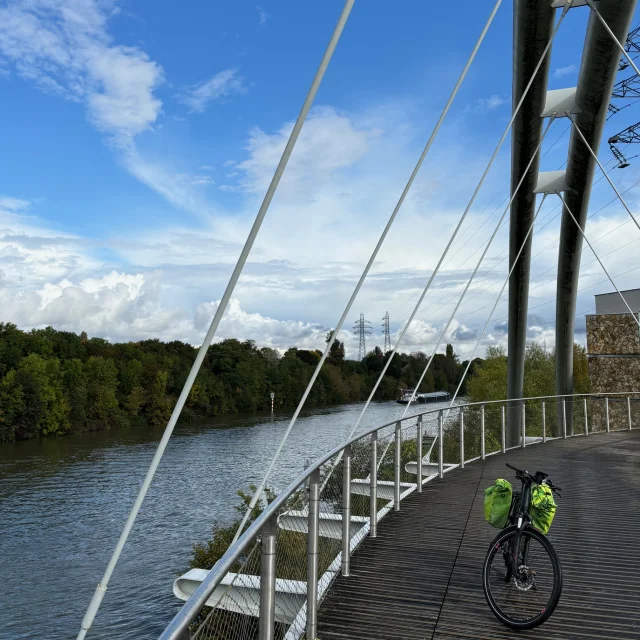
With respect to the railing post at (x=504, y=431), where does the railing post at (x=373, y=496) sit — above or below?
below

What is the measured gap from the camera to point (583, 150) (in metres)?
14.9

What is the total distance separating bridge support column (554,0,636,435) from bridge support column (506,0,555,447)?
721mm

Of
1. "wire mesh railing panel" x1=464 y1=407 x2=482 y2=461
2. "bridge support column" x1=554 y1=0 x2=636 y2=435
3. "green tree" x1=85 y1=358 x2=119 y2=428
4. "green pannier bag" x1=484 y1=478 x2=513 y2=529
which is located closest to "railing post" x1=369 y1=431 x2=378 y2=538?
"green pannier bag" x1=484 y1=478 x2=513 y2=529

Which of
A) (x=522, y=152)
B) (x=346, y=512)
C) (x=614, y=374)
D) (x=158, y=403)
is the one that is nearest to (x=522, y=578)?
(x=346, y=512)

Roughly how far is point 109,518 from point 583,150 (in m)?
17.2

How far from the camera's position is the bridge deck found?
4113mm

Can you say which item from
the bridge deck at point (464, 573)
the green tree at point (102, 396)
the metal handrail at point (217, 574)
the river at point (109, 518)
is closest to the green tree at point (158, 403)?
the green tree at point (102, 396)

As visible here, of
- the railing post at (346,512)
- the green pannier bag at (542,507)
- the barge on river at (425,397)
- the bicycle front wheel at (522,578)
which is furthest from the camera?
the barge on river at (425,397)

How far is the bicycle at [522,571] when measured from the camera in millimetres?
4047

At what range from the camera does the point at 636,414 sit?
18203mm

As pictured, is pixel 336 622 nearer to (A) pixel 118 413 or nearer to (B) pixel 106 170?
(B) pixel 106 170

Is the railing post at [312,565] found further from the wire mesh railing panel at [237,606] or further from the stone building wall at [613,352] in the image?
the stone building wall at [613,352]

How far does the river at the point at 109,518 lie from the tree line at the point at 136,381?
7.53m

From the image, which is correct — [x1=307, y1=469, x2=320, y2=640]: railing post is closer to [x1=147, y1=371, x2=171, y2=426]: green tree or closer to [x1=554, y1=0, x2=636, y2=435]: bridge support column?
[x1=554, y1=0, x2=636, y2=435]: bridge support column
